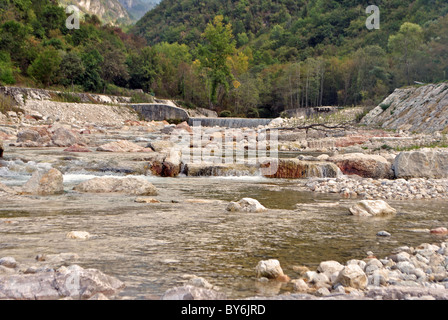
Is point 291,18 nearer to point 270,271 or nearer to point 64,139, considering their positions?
point 64,139

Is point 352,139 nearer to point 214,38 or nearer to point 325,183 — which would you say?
point 325,183

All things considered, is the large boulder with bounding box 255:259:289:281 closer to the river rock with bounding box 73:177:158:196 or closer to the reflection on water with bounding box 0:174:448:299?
the reflection on water with bounding box 0:174:448:299

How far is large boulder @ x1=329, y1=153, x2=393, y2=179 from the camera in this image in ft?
46.6

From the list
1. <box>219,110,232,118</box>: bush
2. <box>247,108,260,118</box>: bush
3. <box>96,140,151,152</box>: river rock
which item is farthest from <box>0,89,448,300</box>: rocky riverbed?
<box>247,108,260,118</box>: bush

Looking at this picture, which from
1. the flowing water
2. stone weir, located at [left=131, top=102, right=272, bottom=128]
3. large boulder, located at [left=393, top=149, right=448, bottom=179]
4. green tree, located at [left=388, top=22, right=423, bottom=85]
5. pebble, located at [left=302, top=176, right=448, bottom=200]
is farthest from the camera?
green tree, located at [left=388, top=22, right=423, bottom=85]

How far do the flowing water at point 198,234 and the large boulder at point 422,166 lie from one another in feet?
11.3

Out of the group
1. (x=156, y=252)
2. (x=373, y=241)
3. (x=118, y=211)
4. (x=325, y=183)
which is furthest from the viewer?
(x=325, y=183)

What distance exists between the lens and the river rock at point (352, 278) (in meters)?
4.23

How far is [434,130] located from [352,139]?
624 centimetres

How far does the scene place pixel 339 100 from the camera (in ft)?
243

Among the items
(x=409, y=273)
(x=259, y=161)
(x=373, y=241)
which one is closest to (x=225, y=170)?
(x=259, y=161)

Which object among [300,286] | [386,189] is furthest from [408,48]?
[300,286]

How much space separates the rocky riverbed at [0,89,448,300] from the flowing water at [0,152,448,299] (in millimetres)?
24

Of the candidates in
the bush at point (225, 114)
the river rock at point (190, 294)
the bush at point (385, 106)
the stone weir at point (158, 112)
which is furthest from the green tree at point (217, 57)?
the river rock at point (190, 294)
